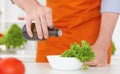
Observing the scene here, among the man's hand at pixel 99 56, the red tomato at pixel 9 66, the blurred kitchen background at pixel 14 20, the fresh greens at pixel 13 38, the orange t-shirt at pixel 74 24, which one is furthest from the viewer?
the blurred kitchen background at pixel 14 20

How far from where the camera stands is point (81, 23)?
1.74 metres

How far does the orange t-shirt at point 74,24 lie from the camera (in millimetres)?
1715

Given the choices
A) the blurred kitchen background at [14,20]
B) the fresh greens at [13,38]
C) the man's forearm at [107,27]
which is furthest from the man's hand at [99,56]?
the blurred kitchen background at [14,20]

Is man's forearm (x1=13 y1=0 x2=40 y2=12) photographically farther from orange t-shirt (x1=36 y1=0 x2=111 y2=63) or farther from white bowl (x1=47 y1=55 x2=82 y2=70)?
orange t-shirt (x1=36 y1=0 x2=111 y2=63)

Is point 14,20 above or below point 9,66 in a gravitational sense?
above

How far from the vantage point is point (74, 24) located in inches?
68.4

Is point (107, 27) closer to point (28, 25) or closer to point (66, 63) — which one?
point (66, 63)

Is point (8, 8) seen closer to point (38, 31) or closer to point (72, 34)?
point (72, 34)

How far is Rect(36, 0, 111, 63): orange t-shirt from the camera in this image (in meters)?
1.71

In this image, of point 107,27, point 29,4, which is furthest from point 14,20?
point 29,4

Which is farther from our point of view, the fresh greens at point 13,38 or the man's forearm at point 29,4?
the fresh greens at point 13,38

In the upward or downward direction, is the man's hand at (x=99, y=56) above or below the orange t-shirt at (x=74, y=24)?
below

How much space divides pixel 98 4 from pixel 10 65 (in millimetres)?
873

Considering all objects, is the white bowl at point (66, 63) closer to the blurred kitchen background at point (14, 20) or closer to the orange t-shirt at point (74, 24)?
the orange t-shirt at point (74, 24)
